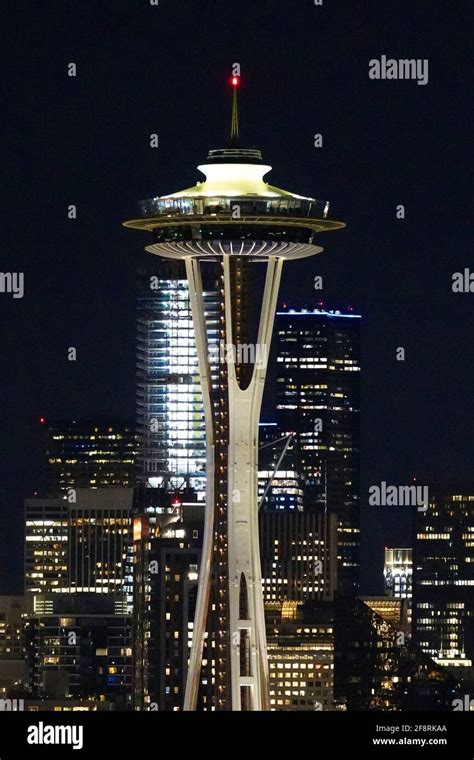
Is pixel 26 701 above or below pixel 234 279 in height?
below

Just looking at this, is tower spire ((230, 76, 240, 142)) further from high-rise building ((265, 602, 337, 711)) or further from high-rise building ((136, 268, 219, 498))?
high-rise building ((136, 268, 219, 498))

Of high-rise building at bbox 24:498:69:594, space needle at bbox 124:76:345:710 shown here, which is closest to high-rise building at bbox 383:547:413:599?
high-rise building at bbox 24:498:69:594

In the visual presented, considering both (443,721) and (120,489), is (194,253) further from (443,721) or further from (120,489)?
(120,489)

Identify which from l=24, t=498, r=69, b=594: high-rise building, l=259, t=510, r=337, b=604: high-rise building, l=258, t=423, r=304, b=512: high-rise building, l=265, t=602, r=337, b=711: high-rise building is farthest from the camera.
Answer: l=24, t=498, r=69, b=594: high-rise building

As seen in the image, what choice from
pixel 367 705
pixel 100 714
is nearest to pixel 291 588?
pixel 367 705

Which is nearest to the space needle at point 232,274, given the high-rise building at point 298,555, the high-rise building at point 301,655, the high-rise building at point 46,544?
the high-rise building at point 301,655

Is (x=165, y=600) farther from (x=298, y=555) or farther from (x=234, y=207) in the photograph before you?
(x=234, y=207)

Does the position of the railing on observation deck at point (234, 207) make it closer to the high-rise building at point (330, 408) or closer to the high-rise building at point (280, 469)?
the high-rise building at point (280, 469)
